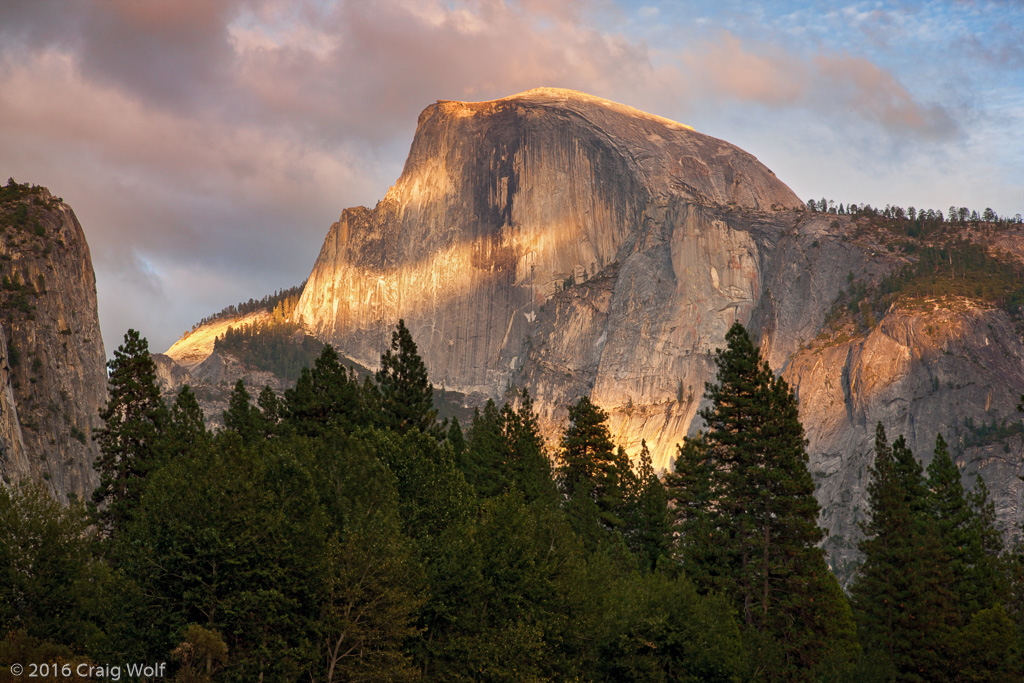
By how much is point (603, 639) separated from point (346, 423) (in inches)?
889

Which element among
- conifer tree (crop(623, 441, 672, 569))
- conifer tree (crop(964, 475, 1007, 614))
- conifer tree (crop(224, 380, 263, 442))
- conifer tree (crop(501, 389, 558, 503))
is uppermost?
conifer tree (crop(224, 380, 263, 442))

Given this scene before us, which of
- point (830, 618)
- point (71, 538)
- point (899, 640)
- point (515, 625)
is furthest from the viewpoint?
point (899, 640)

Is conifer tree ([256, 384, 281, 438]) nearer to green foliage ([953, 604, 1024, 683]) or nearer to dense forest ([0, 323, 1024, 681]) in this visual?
dense forest ([0, 323, 1024, 681])

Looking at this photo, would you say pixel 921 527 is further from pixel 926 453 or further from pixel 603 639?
pixel 926 453

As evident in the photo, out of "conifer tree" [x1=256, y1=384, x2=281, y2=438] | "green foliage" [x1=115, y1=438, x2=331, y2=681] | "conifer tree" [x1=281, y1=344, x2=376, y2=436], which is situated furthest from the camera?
"conifer tree" [x1=256, y1=384, x2=281, y2=438]

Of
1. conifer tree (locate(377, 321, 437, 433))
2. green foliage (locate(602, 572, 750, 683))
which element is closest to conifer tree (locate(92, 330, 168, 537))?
conifer tree (locate(377, 321, 437, 433))

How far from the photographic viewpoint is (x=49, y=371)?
95375mm

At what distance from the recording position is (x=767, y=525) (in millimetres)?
56125

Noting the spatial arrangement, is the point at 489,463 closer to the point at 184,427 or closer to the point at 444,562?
the point at 184,427

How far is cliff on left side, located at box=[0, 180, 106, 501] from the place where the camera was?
290ft

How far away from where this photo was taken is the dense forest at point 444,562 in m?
38.6

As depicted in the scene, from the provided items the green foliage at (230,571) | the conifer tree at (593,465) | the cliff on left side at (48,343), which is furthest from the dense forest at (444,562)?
the cliff on left side at (48,343)

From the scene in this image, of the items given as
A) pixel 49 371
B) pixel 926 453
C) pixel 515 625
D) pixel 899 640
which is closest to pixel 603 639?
pixel 515 625

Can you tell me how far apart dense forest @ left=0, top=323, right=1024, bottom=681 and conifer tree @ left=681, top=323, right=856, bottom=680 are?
5.9 inches
